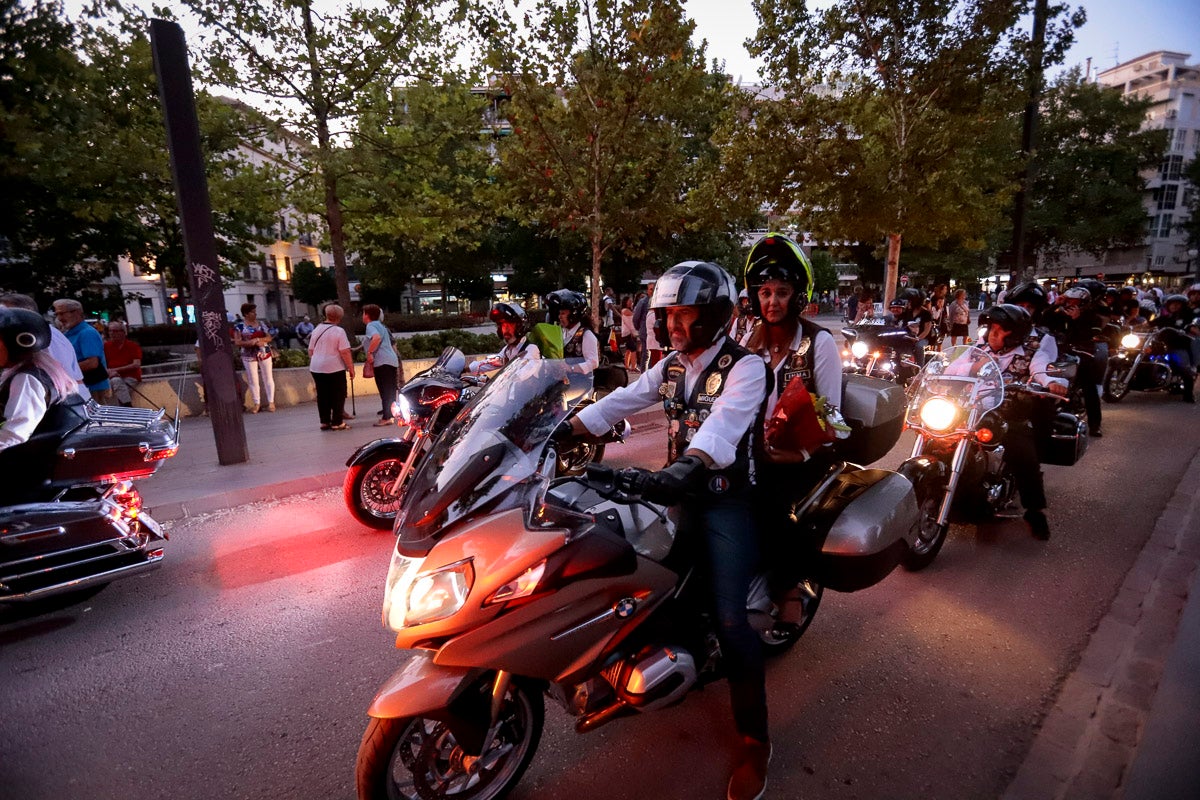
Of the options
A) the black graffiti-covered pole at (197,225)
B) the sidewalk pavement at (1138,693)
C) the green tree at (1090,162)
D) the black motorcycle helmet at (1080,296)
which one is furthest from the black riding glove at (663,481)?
the green tree at (1090,162)

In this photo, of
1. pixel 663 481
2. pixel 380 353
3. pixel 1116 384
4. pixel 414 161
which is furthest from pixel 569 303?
pixel 1116 384

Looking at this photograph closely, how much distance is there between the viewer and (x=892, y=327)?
30.8 ft

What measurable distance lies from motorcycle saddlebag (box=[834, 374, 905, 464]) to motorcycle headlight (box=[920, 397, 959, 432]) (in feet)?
3.42

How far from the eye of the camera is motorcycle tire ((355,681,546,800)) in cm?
212

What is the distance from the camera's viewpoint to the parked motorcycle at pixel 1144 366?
1049cm

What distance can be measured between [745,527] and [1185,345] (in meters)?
12.2

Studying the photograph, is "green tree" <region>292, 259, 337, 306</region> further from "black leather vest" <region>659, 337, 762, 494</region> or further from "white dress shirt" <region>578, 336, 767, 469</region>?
"black leather vest" <region>659, 337, 762, 494</region>

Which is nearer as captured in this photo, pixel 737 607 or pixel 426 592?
pixel 426 592

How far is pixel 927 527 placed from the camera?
4.51m

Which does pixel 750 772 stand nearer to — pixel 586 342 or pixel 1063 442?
pixel 1063 442

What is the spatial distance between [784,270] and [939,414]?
1826mm

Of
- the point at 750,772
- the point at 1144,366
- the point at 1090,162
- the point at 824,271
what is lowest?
the point at 750,772

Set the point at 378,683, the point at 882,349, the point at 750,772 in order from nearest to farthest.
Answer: the point at 750,772 → the point at 378,683 → the point at 882,349

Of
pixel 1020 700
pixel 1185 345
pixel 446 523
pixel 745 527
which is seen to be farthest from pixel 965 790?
pixel 1185 345
